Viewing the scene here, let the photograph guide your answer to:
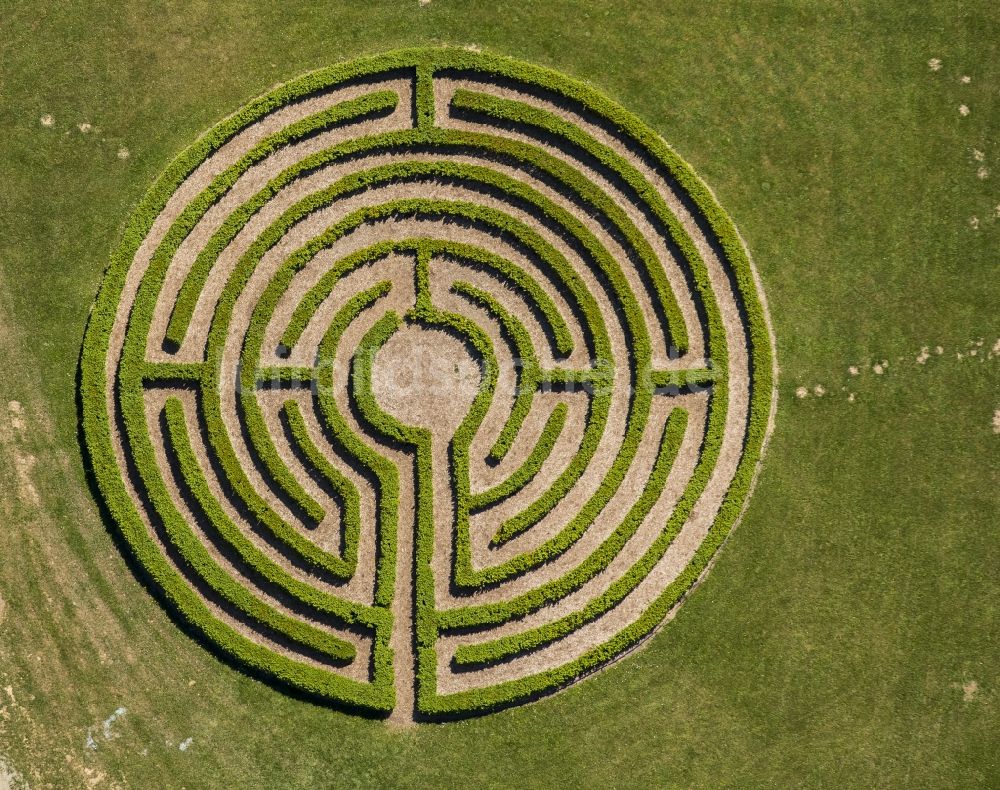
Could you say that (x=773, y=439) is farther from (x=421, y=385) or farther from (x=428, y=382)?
(x=421, y=385)

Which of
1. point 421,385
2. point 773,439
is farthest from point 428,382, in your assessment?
point 773,439

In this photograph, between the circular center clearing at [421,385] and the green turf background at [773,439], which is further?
the circular center clearing at [421,385]

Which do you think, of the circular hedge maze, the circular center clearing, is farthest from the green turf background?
the circular center clearing

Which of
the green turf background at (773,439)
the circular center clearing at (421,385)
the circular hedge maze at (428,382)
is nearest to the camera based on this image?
the green turf background at (773,439)

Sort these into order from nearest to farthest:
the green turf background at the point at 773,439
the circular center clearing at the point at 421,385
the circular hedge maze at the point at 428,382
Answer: the green turf background at the point at 773,439, the circular hedge maze at the point at 428,382, the circular center clearing at the point at 421,385

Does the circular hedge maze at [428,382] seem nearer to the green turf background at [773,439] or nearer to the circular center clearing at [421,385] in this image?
the circular center clearing at [421,385]

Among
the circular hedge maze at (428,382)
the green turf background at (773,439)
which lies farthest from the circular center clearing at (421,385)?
the green turf background at (773,439)

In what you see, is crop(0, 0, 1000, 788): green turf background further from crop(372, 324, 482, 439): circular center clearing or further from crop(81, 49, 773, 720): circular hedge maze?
crop(372, 324, 482, 439): circular center clearing
